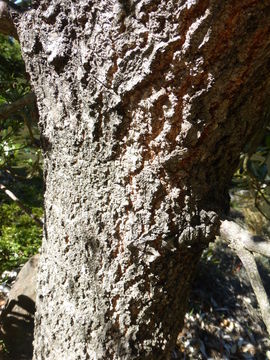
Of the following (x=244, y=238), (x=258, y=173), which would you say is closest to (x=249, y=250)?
(x=244, y=238)

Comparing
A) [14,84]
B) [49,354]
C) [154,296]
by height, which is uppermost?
[14,84]

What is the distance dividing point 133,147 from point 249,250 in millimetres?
387

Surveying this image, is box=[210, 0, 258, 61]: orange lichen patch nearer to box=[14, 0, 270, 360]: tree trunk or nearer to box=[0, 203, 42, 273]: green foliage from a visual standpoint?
box=[14, 0, 270, 360]: tree trunk

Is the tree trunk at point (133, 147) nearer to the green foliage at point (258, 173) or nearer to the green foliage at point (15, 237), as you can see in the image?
the green foliage at point (258, 173)

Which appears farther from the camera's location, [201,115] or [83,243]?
[83,243]

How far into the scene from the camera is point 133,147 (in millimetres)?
902

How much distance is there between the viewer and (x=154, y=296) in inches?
40.6

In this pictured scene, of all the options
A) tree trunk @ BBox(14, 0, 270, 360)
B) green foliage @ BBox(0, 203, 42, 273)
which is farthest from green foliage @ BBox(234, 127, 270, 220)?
green foliage @ BBox(0, 203, 42, 273)

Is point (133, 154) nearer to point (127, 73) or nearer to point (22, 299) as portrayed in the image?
point (127, 73)

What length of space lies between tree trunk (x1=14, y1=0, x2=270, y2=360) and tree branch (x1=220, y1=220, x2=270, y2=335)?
1.9 inches

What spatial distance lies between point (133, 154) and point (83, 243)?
31 cm

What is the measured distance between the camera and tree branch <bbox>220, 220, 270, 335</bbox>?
873 mm

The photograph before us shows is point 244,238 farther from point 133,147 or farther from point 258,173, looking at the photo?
point 258,173

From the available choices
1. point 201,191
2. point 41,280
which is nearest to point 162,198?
point 201,191
